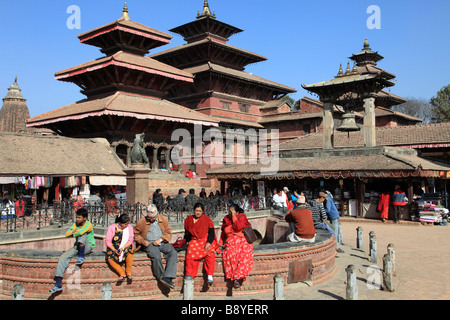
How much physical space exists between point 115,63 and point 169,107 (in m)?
5.05

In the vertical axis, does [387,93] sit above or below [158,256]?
above

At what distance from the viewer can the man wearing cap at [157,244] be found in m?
8.38

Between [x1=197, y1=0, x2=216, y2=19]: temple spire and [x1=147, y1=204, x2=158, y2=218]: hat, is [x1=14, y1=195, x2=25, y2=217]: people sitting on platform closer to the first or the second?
[x1=147, y1=204, x2=158, y2=218]: hat

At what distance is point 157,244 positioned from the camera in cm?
835

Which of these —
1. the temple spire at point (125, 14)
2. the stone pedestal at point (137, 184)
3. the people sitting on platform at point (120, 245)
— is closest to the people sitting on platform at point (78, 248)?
the people sitting on platform at point (120, 245)

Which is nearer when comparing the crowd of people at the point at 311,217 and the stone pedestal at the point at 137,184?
the crowd of people at the point at 311,217

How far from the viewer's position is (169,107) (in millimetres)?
29156

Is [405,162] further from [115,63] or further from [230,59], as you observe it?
[230,59]

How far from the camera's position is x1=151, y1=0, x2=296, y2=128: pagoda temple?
3609 centimetres

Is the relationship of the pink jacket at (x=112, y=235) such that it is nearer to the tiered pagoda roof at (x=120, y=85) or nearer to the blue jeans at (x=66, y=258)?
the blue jeans at (x=66, y=258)

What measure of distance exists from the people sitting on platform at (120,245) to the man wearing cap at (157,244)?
0.95 feet

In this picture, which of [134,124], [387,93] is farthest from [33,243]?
[387,93]
